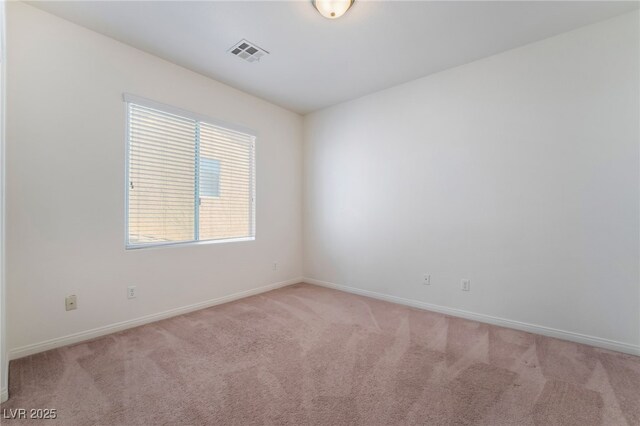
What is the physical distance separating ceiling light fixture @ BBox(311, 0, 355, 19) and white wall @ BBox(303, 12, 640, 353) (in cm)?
158

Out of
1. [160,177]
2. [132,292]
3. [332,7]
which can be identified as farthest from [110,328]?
[332,7]

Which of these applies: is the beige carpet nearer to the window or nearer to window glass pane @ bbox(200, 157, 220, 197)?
the window

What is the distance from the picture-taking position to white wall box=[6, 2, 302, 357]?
2.14 metres

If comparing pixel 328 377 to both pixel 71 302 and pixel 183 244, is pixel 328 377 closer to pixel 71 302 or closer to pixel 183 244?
pixel 183 244

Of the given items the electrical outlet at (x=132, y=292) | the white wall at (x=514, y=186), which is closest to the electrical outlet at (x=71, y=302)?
the electrical outlet at (x=132, y=292)

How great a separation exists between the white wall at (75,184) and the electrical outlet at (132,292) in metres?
0.04

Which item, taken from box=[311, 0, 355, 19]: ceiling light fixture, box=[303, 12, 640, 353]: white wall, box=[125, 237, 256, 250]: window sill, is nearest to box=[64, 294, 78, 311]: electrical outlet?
box=[125, 237, 256, 250]: window sill

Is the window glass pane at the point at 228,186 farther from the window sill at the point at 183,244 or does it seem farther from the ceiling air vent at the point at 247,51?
the ceiling air vent at the point at 247,51

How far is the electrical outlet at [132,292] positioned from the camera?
8.83 ft

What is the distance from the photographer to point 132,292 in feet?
8.90

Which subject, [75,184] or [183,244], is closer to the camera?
[75,184]

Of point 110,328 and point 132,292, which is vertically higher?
point 132,292

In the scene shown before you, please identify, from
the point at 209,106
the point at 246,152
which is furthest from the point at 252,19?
the point at 246,152

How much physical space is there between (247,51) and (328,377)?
3029 mm
